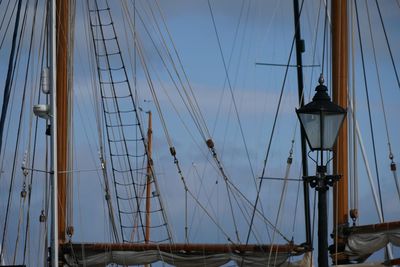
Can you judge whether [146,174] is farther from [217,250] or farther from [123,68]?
[217,250]

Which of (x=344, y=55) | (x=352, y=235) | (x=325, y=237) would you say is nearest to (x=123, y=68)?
(x=344, y=55)

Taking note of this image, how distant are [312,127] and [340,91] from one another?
14537 mm

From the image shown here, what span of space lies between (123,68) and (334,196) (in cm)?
853

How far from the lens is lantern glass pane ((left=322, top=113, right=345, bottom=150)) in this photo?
16.8 meters

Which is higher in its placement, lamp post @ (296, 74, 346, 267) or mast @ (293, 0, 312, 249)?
mast @ (293, 0, 312, 249)

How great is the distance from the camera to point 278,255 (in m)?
30.0

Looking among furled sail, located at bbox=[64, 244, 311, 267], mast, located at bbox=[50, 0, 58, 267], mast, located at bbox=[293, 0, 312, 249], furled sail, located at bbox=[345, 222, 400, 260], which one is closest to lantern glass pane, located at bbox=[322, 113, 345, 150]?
mast, located at bbox=[50, 0, 58, 267]

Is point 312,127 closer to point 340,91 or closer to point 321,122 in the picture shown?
point 321,122

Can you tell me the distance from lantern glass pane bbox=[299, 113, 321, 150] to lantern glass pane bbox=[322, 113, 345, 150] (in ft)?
0.30

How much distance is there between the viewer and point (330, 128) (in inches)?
663

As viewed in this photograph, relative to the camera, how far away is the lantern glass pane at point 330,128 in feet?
55.0

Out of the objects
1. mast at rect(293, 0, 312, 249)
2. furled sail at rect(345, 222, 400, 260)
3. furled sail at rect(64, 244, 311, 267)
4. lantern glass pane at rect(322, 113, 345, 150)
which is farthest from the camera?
furled sail at rect(64, 244, 311, 267)

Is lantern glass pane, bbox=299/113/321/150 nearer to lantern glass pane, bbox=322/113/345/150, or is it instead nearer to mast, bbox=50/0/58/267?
lantern glass pane, bbox=322/113/345/150

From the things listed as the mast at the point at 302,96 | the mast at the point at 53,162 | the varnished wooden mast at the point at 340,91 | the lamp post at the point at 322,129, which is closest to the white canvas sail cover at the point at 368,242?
the varnished wooden mast at the point at 340,91
